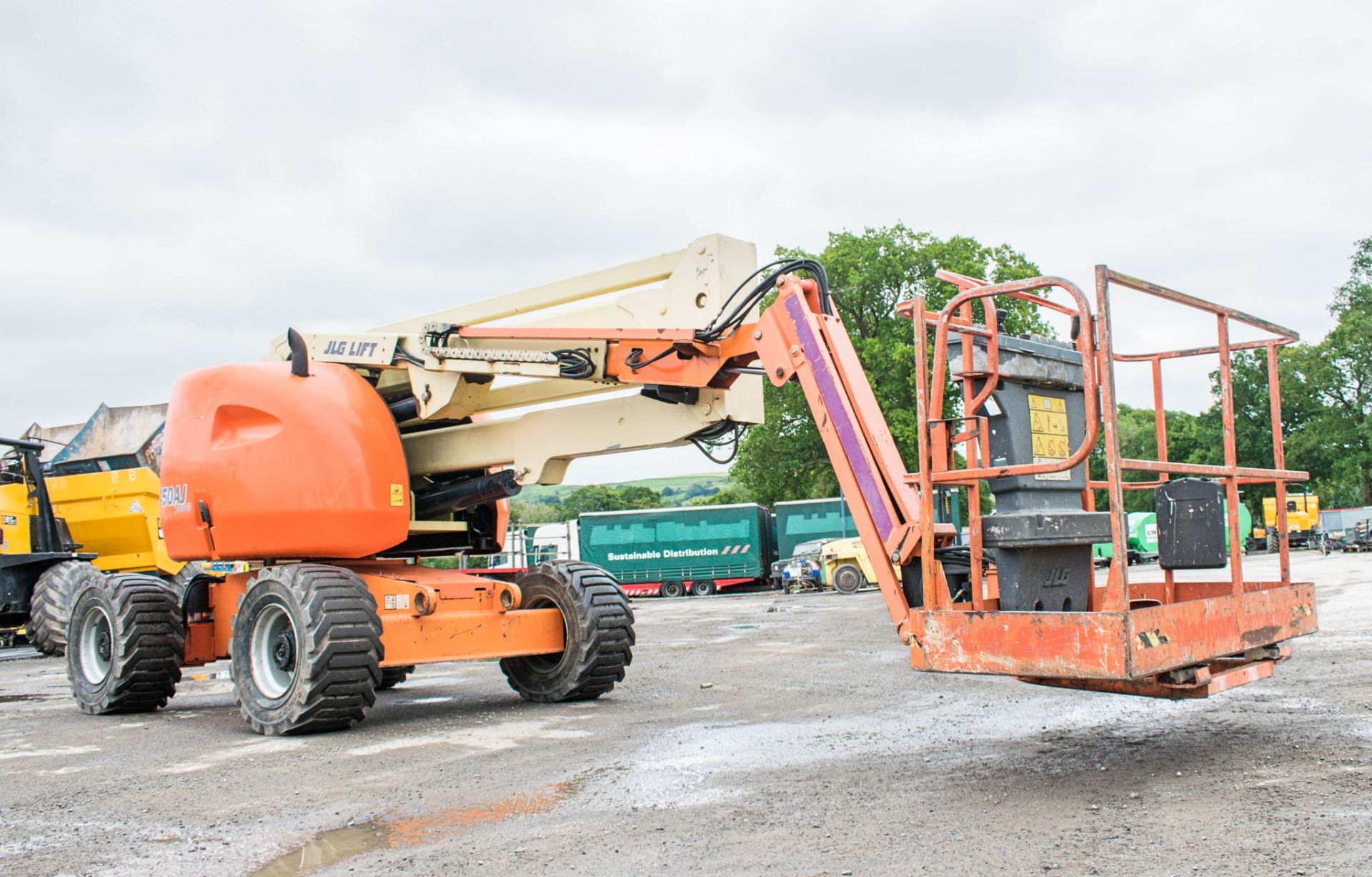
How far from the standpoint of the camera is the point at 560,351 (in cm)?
833

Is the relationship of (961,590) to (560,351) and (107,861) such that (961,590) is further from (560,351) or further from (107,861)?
(107,861)

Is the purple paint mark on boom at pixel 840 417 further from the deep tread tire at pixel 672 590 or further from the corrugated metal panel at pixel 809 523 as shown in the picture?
the deep tread tire at pixel 672 590

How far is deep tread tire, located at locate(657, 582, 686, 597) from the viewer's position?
1567 inches

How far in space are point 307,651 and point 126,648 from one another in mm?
2618

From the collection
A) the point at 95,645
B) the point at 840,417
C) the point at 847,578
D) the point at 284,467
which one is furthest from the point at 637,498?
the point at 840,417

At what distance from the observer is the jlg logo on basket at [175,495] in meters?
9.04

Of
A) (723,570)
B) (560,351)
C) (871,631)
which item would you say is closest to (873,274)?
(723,570)

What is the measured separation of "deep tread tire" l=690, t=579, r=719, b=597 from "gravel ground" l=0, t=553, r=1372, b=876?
2903 centimetres

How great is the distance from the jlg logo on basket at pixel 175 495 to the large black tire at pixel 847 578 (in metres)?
24.4

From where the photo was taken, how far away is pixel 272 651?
28.5 feet

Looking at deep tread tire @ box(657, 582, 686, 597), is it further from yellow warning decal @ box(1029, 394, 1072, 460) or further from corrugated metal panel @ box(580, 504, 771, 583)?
yellow warning decal @ box(1029, 394, 1072, 460)

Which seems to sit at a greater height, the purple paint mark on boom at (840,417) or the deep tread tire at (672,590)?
the purple paint mark on boom at (840,417)

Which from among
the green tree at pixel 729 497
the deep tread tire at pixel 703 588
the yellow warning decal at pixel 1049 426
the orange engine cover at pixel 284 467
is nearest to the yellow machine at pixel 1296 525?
the deep tread tire at pixel 703 588

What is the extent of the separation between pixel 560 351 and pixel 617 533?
107ft
